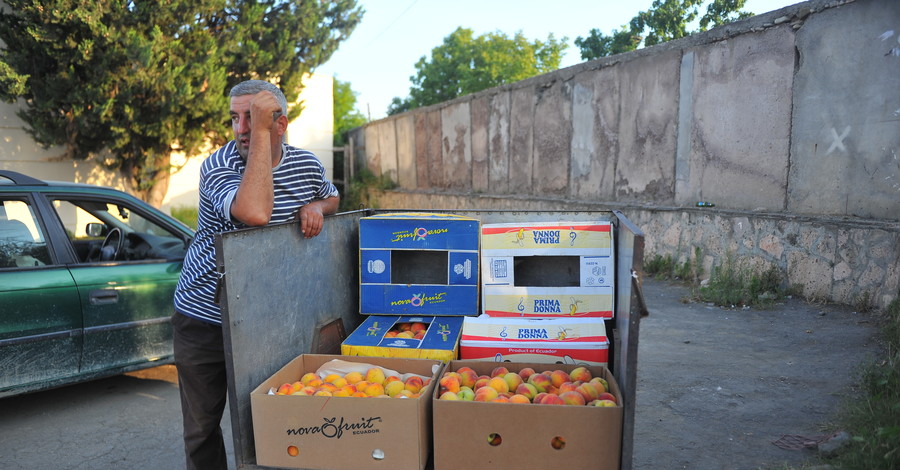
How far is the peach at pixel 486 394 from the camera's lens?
2.10 meters

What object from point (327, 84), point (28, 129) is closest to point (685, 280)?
point (28, 129)

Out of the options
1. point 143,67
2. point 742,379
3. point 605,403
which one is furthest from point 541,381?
point 143,67

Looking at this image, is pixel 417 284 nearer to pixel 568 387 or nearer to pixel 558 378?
pixel 558 378

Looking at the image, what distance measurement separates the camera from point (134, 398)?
15.5 ft

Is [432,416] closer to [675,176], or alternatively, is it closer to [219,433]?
[219,433]

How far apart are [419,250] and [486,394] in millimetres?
1108

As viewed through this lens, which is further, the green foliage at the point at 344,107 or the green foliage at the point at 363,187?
the green foliage at the point at 344,107

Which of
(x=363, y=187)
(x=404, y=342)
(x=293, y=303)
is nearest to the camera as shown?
(x=293, y=303)

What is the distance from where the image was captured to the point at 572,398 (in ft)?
6.81

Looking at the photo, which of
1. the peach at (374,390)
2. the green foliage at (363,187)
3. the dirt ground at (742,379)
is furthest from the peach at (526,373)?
the green foliage at (363,187)

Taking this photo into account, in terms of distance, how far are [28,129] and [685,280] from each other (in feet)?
43.1

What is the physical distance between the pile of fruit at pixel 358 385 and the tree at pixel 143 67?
11.1 m

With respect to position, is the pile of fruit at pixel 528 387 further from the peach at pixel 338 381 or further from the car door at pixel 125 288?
the car door at pixel 125 288

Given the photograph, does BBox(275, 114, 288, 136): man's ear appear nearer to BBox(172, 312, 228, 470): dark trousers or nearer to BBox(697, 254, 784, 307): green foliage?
BBox(172, 312, 228, 470): dark trousers
